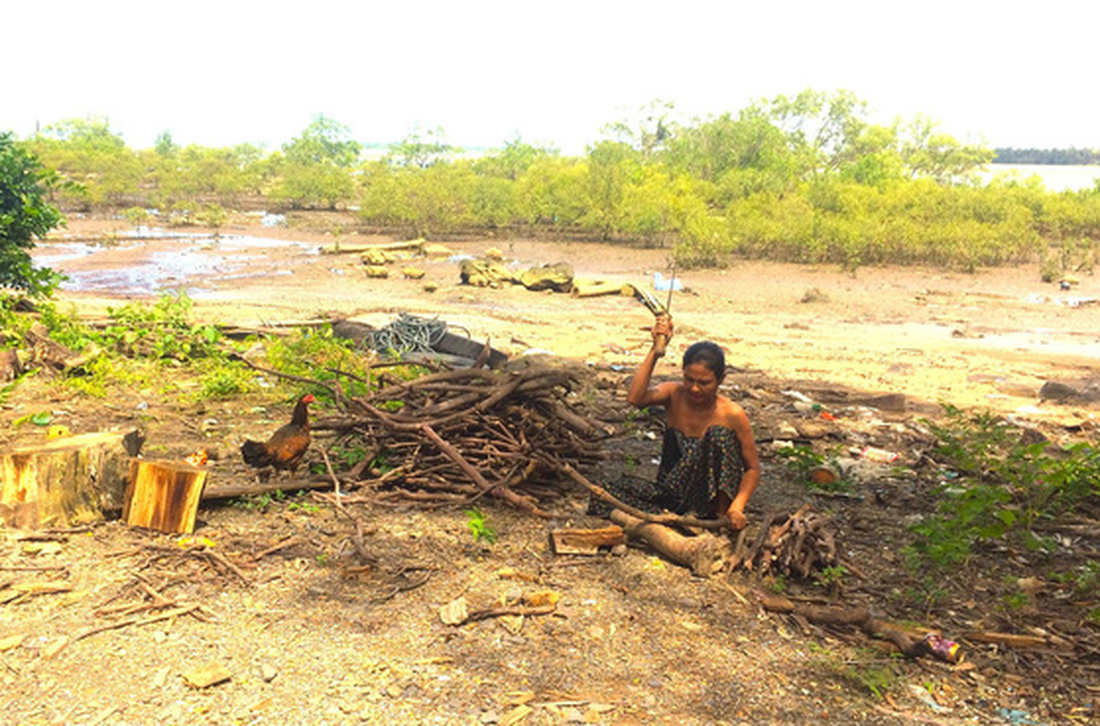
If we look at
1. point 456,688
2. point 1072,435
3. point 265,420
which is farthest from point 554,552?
point 1072,435

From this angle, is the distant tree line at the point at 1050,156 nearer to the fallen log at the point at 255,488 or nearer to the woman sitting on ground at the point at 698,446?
the woman sitting on ground at the point at 698,446

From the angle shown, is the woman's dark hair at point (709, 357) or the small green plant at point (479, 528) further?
the small green plant at point (479, 528)

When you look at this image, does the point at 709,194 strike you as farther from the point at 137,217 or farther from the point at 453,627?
the point at 453,627

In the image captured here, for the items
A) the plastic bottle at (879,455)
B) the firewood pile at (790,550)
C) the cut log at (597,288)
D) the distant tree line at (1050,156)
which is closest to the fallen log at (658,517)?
the firewood pile at (790,550)

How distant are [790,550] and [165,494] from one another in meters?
3.16

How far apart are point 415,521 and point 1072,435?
6.21m

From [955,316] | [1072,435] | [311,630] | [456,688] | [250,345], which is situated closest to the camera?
[456,688]

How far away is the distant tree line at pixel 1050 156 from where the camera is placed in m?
71.3

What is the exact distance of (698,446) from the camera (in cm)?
445

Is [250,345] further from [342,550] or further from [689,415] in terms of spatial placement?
[689,415]

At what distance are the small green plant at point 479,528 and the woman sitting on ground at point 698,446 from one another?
668mm

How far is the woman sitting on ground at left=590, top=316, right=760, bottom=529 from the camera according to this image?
4.32 metres

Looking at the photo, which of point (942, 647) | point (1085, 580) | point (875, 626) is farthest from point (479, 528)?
point (1085, 580)

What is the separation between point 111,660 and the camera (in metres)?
3.17
